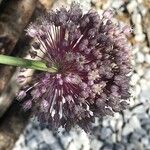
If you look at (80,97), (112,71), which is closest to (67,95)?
(80,97)

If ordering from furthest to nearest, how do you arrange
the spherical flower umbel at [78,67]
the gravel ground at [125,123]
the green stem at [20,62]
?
the gravel ground at [125,123] → the spherical flower umbel at [78,67] → the green stem at [20,62]

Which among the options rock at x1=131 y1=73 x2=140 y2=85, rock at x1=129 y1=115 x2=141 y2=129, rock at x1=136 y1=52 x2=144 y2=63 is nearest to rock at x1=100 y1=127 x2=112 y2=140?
rock at x1=129 y1=115 x2=141 y2=129

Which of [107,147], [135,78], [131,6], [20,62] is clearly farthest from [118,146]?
[20,62]

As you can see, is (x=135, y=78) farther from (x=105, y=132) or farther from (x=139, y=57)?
(x=105, y=132)

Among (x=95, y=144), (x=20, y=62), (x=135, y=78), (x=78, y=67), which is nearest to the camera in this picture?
(x=20, y=62)

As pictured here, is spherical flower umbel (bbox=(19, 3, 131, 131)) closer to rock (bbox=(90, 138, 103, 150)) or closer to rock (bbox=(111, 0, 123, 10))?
rock (bbox=(90, 138, 103, 150))

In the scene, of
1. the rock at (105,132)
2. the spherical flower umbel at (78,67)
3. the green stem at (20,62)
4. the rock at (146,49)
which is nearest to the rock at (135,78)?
the rock at (146,49)

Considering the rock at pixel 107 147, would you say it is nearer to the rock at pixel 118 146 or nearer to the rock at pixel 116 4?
the rock at pixel 118 146
